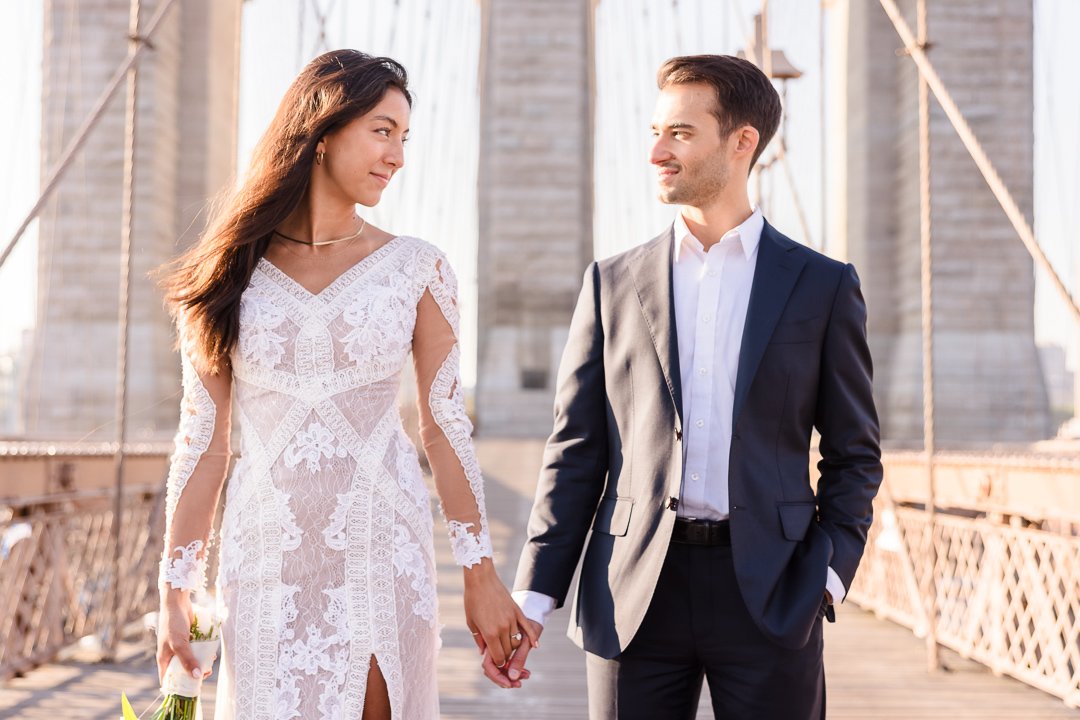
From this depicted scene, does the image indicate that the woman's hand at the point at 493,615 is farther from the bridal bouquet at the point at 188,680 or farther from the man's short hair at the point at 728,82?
the man's short hair at the point at 728,82

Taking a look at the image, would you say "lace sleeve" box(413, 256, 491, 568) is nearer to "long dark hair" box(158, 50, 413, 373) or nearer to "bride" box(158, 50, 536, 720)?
"bride" box(158, 50, 536, 720)

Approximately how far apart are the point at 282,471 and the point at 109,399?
1491 centimetres

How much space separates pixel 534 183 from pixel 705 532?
1594 centimetres

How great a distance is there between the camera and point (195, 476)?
1.50 metres

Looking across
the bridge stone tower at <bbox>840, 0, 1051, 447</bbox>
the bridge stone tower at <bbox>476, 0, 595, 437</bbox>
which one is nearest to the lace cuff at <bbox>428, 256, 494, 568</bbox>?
the bridge stone tower at <bbox>840, 0, 1051, 447</bbox>

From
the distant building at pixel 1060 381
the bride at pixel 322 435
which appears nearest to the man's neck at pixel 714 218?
the bride at pixel 322 435

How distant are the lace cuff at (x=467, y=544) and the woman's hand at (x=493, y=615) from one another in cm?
1

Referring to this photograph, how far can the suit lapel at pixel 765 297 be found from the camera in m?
1.57

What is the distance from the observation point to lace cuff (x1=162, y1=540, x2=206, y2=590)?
146 centimetres

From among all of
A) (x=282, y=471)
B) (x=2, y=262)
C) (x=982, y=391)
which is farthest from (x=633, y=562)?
(x=982, y=391)

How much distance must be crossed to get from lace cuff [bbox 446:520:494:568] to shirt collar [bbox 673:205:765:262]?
1.69ft

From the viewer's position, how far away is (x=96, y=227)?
52.0 ft

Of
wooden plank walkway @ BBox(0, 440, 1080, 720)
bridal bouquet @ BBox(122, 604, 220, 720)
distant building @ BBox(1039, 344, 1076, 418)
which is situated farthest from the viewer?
distant building @ BBox(1039, 344, 1076, 418)

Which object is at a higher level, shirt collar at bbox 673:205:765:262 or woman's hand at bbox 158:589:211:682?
shirt collar at bbox 673:205:765:262
